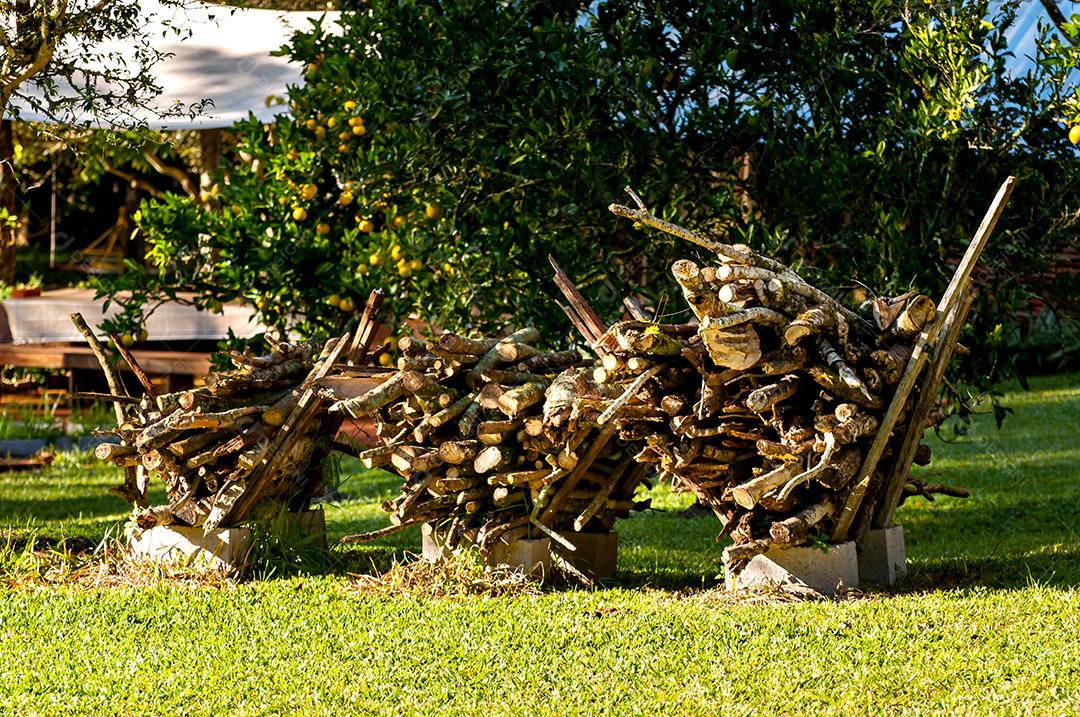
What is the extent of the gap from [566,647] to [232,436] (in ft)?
7.35

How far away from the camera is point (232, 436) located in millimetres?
6242

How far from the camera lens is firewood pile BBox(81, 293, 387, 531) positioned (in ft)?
20.1

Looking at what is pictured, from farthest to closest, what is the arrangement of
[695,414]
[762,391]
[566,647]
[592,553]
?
[592,553], [695,414], [762,391], [566,647]

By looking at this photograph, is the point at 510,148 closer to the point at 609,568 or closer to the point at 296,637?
the point at 609,568

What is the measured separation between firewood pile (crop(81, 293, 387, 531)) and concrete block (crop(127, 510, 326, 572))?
0.06 meters

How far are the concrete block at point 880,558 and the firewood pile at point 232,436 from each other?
238 cm

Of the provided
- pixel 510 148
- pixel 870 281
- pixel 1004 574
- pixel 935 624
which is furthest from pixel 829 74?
pixel 935 624

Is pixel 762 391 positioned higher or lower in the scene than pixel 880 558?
higher

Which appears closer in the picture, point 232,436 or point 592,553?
point 592,553

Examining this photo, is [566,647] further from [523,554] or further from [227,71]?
[227,71]

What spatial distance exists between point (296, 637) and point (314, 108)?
4.05 meters

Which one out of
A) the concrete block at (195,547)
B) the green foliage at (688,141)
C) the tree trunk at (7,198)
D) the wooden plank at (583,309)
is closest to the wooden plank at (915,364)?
the green foliage at (688,141)

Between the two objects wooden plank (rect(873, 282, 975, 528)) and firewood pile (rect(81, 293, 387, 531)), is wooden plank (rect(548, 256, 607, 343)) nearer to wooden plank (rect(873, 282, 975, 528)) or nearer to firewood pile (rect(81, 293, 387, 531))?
firewood pile (rect(81, 293, 387, 531))

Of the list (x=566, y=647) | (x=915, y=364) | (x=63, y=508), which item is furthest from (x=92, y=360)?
(x=915, y=364)
